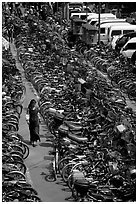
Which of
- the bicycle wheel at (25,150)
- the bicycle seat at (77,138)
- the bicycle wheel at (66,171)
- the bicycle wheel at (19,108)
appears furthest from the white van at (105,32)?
the bicycle wheel at (66,171)

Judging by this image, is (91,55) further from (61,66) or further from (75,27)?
(75,27)

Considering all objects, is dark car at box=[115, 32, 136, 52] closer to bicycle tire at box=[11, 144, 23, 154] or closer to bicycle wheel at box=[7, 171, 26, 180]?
bicycle tire at box=[11, 144, 23, 154]

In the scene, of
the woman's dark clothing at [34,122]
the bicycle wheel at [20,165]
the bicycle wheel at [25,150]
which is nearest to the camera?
the bicycle wheel at [20,165]

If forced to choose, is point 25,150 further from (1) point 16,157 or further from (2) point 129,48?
(2) point 129,48

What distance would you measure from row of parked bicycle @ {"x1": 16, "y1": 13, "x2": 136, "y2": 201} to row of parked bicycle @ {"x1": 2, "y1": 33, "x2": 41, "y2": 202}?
66 cm

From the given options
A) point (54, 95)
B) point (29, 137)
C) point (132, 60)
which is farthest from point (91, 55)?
point (29, 137)

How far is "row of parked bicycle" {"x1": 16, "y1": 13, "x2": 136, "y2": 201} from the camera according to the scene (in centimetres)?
817

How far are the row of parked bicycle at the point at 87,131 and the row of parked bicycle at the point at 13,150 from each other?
0.66 meters

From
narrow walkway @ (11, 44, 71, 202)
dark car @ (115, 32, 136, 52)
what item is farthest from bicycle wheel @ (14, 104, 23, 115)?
dark car @ (115, 32, 136, 52)

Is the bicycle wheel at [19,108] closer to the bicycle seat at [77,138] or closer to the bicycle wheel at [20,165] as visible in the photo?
the bicycle seat at [77,138]

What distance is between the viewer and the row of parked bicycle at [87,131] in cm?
817

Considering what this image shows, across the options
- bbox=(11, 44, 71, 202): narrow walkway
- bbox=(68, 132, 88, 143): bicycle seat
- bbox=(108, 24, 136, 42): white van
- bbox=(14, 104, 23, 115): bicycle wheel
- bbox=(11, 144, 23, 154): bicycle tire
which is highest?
bbox=(108, 24, 136, 42): white van

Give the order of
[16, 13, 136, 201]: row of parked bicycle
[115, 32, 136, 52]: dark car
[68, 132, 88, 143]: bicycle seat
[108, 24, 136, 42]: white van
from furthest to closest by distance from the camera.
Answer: [108, 24, 136, 42]: white van < [115, 32, 136, 52]: dark car < [68, 132, 88, 143]: bicycle seat < [16, 13, 136, 201]: row of parked bicycle

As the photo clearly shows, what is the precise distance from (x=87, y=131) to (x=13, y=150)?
1.56m
